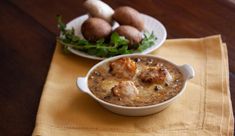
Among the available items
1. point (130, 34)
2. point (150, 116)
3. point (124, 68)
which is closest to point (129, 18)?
point (130, 34)

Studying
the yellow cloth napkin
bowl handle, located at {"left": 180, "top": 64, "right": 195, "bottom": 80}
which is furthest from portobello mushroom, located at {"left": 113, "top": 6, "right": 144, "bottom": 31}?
bowl handle, located at {"left": 180, "top": 64, "right": 195, "bottom": 80}

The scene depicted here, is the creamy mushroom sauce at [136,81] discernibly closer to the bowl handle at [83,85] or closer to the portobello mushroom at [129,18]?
the bowl handle at [83,85]

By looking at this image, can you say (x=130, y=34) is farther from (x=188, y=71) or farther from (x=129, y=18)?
(x=188, y=71)

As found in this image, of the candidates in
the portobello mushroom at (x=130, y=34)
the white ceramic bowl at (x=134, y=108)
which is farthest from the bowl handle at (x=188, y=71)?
the portobello mushroom at (x=130, y=34)

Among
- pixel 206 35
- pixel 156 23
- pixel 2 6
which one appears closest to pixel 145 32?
pixel 156 23

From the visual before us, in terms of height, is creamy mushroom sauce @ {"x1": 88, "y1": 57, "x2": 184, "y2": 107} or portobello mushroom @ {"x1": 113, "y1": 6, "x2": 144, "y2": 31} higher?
portobello mushroom @ {"x1": 113, "y1": 6, "x2": 144, "y2": 31}

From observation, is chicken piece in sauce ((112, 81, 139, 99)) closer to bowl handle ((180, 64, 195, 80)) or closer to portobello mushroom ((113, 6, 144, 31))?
bowl handle ((180, 64, 195, 80))
